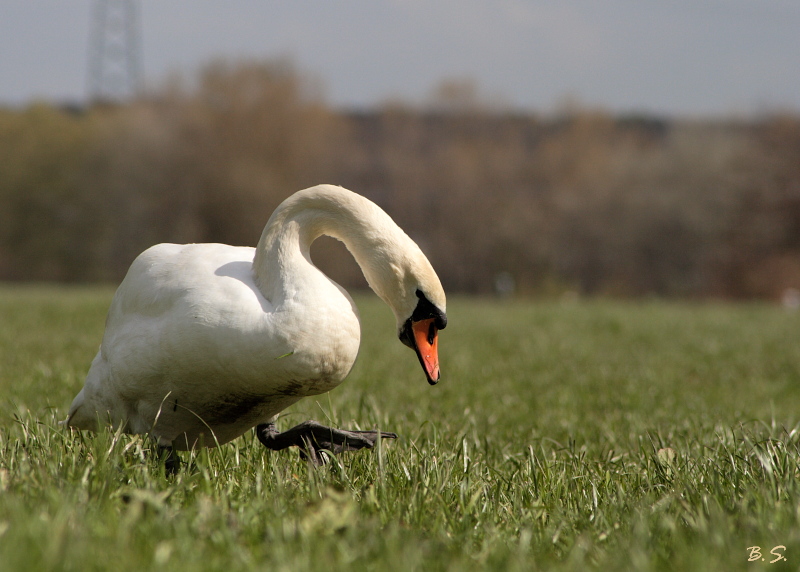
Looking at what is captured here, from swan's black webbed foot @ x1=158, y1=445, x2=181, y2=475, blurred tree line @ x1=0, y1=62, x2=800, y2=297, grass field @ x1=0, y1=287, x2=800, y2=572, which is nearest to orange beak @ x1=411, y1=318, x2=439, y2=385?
grass field @ x1=0, y1=287, x2=800, y2=572

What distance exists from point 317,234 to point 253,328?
1.69ft

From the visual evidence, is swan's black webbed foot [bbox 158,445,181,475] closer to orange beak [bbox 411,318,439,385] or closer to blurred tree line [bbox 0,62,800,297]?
orange beak [bbox 411,318,439,385]

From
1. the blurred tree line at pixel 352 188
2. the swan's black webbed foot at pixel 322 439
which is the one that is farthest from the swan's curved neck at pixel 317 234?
the blurred tree line at pixel 352 188

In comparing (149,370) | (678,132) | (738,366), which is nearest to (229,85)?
(678,132)

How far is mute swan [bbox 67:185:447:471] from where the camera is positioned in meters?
2.35

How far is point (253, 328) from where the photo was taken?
2.33 m

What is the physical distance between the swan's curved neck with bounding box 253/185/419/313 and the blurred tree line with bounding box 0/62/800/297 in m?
24.6

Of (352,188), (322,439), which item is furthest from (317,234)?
(352,188)

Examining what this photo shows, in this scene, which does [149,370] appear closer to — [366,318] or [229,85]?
[366,318]

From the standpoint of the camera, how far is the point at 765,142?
1124 inches

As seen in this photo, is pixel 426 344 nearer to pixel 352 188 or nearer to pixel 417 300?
pixel 417 300

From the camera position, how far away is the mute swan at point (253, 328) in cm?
235

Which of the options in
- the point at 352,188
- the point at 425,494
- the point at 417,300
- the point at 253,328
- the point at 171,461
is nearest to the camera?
the point at 425,494

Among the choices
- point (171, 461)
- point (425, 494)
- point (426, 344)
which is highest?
point (426, 344)
